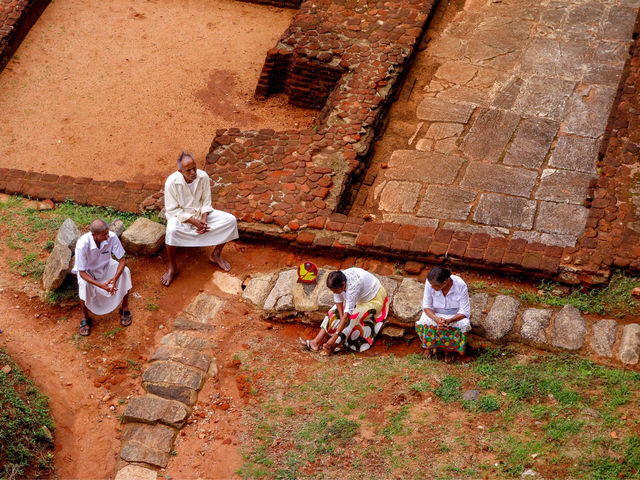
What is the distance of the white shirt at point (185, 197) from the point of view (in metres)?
7.30

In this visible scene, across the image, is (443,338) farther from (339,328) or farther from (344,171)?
(344,171)

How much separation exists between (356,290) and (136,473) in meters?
2.33

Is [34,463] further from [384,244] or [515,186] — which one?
[515,186]

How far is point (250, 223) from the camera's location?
7.95 meters

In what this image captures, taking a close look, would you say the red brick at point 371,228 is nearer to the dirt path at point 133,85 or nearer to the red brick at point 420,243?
the red brick at point 420,243

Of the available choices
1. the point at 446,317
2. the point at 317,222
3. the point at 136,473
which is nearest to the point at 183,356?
the point at 136,473

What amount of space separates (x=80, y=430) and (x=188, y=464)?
106 cm

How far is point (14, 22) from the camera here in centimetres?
1128

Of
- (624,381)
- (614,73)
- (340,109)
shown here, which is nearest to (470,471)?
(624,381)

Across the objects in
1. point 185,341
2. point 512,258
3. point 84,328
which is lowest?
point 84,328

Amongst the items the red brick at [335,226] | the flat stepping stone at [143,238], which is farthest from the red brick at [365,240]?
the flat stepping stone at [143,238]

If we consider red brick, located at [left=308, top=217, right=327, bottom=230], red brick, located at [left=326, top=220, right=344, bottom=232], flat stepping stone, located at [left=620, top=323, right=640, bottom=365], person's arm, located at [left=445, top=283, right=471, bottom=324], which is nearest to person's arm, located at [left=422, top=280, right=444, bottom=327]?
person's arm, located at [left=445, top=283, right=471, bottom=324]

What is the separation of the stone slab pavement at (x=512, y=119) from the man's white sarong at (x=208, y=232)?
1.77 m

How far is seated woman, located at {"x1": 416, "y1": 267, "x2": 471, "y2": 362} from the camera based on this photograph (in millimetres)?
6219
